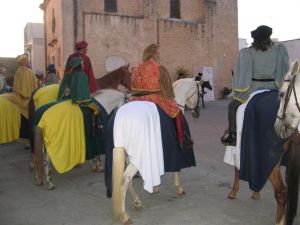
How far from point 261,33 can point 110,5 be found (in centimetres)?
2301

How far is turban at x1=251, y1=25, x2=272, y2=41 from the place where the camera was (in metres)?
4.93

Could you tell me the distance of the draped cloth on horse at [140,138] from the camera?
4664mm

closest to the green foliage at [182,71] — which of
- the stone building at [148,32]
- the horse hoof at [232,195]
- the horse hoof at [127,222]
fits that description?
the stone building at [148,32]

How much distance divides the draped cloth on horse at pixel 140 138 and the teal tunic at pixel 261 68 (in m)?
1.25

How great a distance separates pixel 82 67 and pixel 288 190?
4.01 meters

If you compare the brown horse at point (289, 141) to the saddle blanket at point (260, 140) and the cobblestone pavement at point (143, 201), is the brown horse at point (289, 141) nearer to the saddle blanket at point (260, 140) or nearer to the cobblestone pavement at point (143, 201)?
the saddle blanket at point (260, 140)

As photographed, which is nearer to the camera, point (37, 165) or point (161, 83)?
point (161, 83)

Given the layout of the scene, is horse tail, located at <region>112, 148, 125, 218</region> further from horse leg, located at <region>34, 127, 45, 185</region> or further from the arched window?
the arched window

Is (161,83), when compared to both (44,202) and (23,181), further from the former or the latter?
(23,181)

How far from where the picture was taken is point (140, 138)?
469 cm

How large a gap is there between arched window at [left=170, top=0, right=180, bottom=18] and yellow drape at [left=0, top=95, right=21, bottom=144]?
21286 mm

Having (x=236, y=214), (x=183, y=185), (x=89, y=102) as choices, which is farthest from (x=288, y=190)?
(x=89, y=102)

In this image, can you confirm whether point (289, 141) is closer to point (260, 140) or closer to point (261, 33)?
point (260, 140)

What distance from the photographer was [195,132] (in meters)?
12.6
